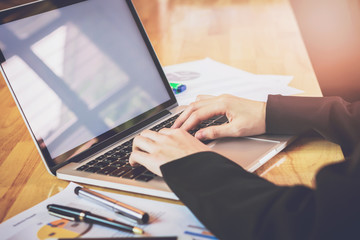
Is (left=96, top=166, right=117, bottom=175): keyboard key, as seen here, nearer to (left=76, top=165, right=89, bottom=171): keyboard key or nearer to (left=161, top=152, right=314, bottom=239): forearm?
(left=76, top=165, right=89, bottom=171): keyboard key

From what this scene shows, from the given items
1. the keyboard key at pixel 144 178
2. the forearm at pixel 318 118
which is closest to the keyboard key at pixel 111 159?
the keyboard key at pixel 144 178

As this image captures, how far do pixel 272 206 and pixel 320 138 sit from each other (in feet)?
1.22

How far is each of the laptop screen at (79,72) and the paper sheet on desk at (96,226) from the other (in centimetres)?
16

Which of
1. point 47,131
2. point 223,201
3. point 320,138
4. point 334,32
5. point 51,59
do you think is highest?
point 51,59

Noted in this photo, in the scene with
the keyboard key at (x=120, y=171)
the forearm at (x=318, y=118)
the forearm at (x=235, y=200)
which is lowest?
the forearm at (x=318, y=118)

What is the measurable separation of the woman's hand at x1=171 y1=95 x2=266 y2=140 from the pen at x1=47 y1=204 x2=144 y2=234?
0.93 feet

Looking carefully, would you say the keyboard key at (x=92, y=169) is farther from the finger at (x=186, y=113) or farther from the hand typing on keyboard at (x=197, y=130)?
the finger at (x=186, y=113)

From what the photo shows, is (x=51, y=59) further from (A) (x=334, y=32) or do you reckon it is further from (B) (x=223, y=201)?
(A) (x=334, y=32)

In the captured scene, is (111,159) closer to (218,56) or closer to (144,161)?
(144,161)

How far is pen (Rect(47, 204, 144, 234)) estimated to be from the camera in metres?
0.58

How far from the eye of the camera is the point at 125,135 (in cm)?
89

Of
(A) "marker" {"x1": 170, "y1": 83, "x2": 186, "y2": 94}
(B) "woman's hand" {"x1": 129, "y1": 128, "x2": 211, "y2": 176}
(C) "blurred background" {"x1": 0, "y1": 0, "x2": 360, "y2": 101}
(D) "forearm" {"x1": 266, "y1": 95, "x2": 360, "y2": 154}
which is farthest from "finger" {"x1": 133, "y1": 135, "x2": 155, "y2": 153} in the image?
(C) "blurred background" {"x1": 0, "y1": 0, "x2": 360, "y2": 101}

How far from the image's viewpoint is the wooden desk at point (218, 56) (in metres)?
0.74

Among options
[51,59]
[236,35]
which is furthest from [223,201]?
[236,35]
